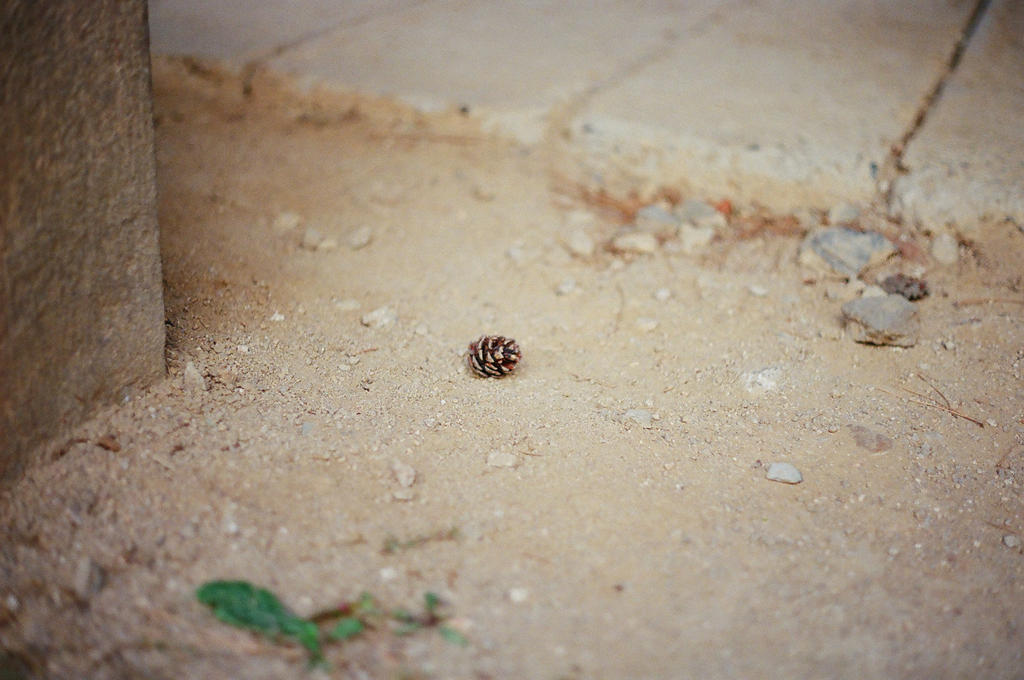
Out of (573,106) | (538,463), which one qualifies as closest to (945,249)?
(573,106)

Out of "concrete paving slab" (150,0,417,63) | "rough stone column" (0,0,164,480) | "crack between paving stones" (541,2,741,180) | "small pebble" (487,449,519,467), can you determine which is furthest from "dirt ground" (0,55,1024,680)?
"concrete paving slab" (150,0,417,63)

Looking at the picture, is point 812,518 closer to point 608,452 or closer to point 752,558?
point 752,558

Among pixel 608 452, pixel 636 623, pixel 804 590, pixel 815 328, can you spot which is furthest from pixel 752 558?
pixel 815 328

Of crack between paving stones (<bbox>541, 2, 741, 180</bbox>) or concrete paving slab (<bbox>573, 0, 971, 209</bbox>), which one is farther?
crack between paving stones (<bbox>541, 2, 741, 180</bbox>)

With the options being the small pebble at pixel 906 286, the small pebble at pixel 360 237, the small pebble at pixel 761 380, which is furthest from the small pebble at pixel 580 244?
the small pebble at pixel 906 286

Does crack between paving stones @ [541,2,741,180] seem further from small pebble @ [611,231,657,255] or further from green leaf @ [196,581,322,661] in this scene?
green leaf @ [196,581,322,661]

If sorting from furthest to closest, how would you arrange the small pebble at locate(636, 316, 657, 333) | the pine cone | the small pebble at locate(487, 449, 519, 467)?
1. the small pebble at locate(636, 316, 657, 333)
2. the pine cone
3. the small pebble at locate(487, 449, 519, 467)
